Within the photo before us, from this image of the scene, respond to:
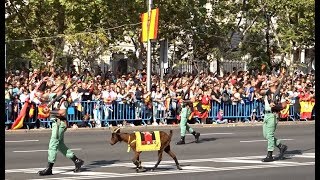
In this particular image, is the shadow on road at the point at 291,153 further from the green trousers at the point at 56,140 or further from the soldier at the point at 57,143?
the green trousers at the point at 56,140

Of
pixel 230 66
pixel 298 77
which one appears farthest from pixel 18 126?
pixel 230 66

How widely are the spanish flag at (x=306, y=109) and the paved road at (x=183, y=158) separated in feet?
21.2

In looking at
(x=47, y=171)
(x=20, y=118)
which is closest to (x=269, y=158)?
(x=47, y=171)

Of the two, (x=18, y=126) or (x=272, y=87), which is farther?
(x=272, y=87)

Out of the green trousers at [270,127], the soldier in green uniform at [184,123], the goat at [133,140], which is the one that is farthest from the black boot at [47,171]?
the soldier in green uniform at [184,123]

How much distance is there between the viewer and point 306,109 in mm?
32000

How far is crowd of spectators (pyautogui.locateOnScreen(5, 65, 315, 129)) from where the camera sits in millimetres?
26300

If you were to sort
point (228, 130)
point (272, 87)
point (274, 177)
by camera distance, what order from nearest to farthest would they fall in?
point (274, 177) → point (228, 130) → point (272, 87)

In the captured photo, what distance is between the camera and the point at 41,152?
19.0 meters

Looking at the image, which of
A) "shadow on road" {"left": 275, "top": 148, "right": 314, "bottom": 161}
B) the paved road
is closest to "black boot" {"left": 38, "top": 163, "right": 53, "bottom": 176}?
the paved road

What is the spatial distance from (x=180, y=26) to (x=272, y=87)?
12.5 m

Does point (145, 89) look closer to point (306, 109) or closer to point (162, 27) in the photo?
point (306, 109)

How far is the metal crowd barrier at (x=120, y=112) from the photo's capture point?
26.3 metres

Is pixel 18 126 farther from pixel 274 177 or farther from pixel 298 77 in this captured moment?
pixel 298 77
